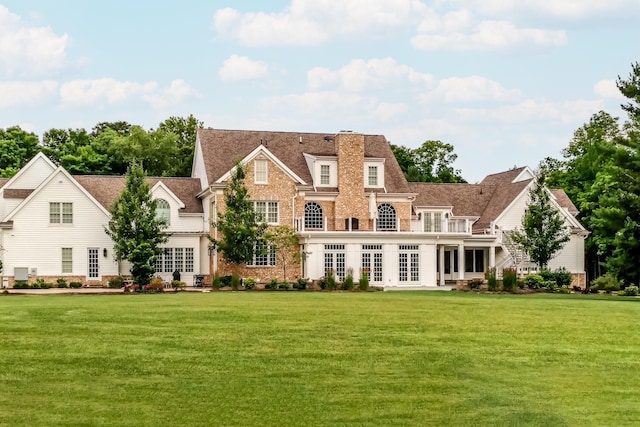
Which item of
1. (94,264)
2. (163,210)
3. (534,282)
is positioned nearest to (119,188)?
(163,210)

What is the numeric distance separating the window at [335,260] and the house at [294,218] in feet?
0.18

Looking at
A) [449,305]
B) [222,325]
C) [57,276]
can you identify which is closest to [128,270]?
[57,276]

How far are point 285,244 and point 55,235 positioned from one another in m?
12.4

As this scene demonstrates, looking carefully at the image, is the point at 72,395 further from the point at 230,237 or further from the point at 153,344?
the point at 230,237

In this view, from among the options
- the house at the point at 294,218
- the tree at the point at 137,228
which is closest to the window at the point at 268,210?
the house at the point at 294,218

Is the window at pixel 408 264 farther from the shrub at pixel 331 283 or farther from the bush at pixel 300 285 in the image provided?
the bush at pixel 300 285

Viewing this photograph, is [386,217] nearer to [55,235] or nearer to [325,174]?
[325,174]

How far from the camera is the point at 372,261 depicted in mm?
55906

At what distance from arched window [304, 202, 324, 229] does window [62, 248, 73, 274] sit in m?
13.4

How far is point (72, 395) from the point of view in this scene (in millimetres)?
16875

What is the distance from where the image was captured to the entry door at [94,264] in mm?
54234

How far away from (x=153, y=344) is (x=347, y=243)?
3394 centimetres

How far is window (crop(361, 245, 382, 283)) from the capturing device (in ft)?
183

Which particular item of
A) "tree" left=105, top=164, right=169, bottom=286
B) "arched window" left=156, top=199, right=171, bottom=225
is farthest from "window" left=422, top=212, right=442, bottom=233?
"tree" left=105, top=164, right=169, bottom=286
